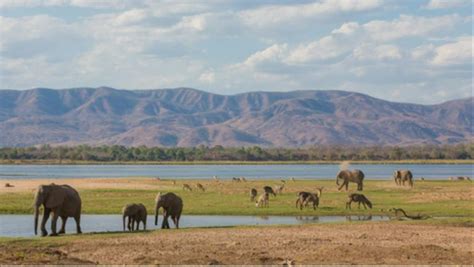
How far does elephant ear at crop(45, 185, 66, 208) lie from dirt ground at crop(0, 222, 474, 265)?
237 cm

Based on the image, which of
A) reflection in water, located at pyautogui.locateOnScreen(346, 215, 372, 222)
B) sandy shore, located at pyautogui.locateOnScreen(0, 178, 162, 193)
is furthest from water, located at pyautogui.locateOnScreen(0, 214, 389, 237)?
sandy shore, located at pyautogui.locateOnScreen(0, 178, 162, 193)

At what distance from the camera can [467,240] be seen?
2980 cm

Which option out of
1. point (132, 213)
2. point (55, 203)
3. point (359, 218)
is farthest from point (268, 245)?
point (359, 218)

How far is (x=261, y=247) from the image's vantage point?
90.0 ft

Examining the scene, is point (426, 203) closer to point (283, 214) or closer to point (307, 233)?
point (283, 214)

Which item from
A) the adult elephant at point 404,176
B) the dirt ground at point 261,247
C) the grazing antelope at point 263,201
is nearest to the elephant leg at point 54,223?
the dirt ground at point 261,247

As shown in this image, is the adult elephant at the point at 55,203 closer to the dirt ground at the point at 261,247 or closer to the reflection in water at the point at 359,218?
the dirt ground at the point at 261,247

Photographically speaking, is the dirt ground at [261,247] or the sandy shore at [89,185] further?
the sandy shore at [89,185]

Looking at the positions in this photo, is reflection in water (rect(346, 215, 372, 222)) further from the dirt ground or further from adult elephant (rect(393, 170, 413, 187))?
adult elephant (rect(393, 170, 413, 187))

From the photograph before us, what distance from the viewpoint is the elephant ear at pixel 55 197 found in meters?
31.7

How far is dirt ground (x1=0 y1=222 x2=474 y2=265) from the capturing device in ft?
81.4

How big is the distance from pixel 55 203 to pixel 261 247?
9043 millimetres

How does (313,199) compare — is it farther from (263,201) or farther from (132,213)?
(132,213)

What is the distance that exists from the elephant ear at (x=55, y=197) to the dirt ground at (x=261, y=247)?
237cm
